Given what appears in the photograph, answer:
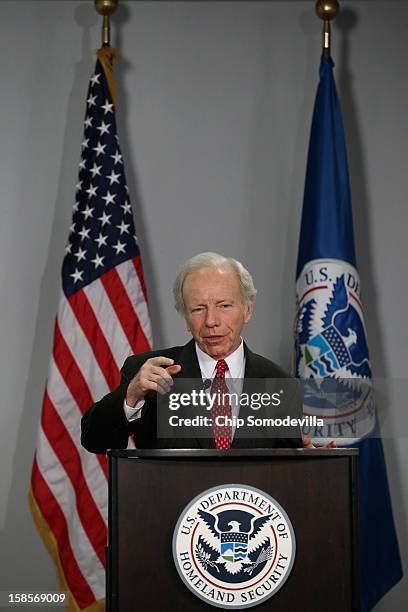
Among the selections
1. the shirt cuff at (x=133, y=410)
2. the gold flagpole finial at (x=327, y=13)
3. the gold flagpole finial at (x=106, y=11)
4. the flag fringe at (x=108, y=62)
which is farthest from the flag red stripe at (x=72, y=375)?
the gold flagpole finial at (x=327, y=13)

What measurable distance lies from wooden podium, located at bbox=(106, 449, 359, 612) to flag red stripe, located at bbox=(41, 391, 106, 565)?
1.89m

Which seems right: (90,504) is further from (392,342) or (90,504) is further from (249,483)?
(249,483)

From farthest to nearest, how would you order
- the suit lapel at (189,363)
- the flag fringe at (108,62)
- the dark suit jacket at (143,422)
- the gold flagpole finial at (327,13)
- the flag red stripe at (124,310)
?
the gold flagpole finial at (327,13)
the flag fringe at (108,62)
the flag red stripe at (124,310)
the suit lapel at (189,363)
the dark suit jacket at (143,422)

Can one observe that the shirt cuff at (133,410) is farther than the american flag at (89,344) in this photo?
No

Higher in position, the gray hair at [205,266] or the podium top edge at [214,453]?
the gray hair at [205,266]

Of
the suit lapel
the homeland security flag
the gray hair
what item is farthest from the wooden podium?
the homeland security flag

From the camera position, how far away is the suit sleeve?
1.98 meters

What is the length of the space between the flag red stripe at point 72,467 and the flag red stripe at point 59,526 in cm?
9

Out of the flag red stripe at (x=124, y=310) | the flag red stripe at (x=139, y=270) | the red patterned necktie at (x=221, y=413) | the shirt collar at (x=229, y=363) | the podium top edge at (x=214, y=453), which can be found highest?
the flag red stripe at (x=139, y=270)

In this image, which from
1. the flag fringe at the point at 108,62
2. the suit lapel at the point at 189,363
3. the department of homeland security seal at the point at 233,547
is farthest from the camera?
the flag fringe at the point at 108,62

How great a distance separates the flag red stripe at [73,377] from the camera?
354 cm

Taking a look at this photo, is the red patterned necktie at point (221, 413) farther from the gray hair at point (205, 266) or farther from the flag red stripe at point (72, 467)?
the flag red stripe at point (72, 467)

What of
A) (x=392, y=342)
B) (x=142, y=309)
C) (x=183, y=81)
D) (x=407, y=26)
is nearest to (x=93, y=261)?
(x=142, y=309)

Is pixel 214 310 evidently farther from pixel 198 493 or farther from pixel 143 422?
pixel 198 493
